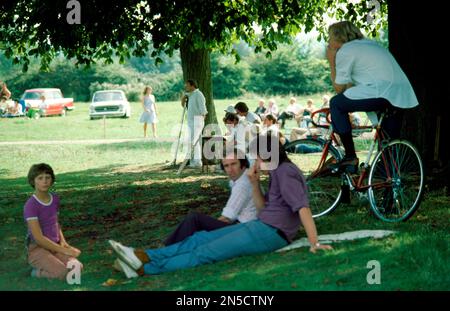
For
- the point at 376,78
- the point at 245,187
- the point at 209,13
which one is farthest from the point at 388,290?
the point at 209,13

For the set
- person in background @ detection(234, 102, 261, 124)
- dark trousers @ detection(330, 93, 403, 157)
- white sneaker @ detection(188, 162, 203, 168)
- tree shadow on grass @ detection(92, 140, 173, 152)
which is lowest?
tree shadow on grass @ detection(92, 140, 173, 152)

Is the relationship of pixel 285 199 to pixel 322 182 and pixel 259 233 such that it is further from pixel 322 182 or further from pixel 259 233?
pixel 322 182

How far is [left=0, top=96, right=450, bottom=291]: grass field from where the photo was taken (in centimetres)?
577

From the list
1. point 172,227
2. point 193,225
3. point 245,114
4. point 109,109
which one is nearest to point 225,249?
point 193,225

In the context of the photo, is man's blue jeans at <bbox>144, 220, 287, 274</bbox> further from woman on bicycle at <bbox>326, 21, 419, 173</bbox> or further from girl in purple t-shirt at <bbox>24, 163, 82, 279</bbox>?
woman on bicycle at <bbox>326, 21, 419, 173</bbox>

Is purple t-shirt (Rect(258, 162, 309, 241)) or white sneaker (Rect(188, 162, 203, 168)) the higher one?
purple t-shirt (Rect(258, 162, 309, 241))

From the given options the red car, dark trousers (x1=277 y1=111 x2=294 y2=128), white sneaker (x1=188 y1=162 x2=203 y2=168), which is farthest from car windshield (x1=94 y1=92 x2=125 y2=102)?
white sneaker (x1=188 y1=162 x2=203 y2=168)

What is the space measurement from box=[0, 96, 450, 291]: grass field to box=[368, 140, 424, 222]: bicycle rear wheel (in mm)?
224

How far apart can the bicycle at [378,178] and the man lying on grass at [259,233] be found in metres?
1.29

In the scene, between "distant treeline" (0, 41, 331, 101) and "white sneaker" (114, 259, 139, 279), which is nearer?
"white sneaker" (114, 259, 139, 279)

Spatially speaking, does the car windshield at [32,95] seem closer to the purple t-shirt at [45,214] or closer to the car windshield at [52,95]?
the car windshield at [52,95]

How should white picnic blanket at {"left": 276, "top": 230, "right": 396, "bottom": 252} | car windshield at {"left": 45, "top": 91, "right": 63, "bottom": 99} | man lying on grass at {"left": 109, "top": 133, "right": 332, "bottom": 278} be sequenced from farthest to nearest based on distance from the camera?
car windshield at {"left": 45, "top": 91, "right": 63, "bottom": 99}
white picnic blanket at {"left": 276, "top": 230, "right": 396, "bottom": 252}
man lying on grass at {"left": 109, "top": 133, "right": 332, "bottom": 278}

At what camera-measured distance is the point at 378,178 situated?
7.83 metres

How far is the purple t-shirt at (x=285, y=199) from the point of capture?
6.65 metres
